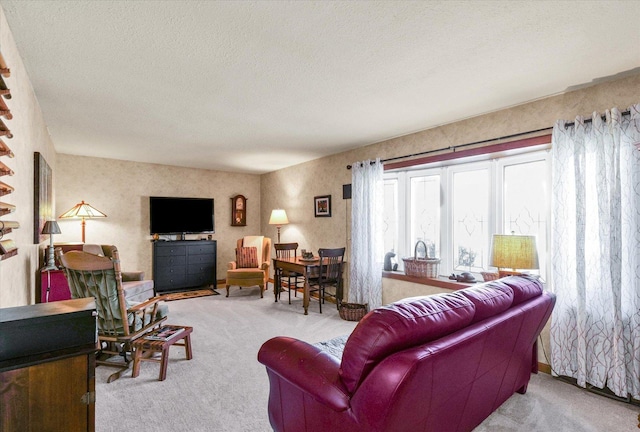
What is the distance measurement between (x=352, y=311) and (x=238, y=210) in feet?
12.5

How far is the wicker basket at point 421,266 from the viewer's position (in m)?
3.83

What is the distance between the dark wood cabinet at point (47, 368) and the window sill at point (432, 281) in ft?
10.6

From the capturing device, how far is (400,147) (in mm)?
Result: 4266

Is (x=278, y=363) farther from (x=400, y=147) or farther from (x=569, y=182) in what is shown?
(x=400, y=147)

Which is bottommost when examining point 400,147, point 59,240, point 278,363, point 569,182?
point 278,363

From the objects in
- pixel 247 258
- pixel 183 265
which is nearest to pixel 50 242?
pixel 183 265

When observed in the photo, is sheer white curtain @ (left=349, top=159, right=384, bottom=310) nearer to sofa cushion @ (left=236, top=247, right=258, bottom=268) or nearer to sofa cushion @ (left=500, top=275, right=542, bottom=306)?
sofa cushion @ (left=236, top=247, right=258, bottom=268)

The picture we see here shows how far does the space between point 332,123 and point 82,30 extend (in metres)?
2.36

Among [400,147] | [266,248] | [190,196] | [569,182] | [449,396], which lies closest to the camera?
[449,396]

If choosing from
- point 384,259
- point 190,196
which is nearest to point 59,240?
point 190,196

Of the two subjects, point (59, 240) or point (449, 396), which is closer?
point (449, 396)

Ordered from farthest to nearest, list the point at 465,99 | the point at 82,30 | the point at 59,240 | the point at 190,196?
the point at 190,196 → the point at 59,240 → the point at 465,99 → the point at 82,30

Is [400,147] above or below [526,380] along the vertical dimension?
above

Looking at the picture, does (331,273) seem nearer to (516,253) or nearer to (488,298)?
(516,253)
